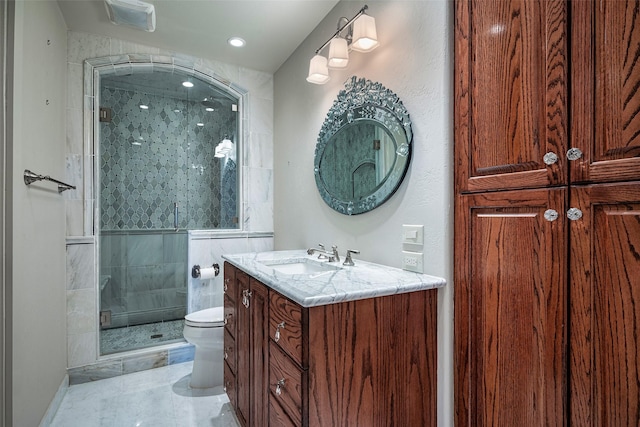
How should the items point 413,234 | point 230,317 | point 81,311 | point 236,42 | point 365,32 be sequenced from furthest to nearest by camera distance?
point 236,42, point 81,311, point 230,317, point 365,32, point 413,234

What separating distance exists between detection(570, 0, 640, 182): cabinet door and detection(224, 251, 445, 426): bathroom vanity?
0.67m

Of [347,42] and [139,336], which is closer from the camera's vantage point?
[347,42]

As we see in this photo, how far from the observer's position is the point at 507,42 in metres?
1.13

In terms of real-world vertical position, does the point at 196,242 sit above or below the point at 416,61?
below

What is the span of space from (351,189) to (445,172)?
0.68m

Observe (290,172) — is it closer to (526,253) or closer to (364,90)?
(364,90)

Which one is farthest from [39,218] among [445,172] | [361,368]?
[445,172]

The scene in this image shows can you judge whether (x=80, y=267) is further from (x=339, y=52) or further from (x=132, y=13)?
(x=339, y=52)

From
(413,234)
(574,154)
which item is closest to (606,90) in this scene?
(574,154)

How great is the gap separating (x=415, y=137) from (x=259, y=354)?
1215 millimetres

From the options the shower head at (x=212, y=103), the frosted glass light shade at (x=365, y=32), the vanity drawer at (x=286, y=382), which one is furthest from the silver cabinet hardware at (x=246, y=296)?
the shower head at (x=212, y=103)

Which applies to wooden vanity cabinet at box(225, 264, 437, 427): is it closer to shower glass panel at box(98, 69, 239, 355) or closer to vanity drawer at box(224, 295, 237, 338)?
vanity drawer at box(224, 295, 237, 338)

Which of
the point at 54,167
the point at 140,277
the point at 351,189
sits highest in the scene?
the point at 54,167

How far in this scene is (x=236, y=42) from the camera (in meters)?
2.55
